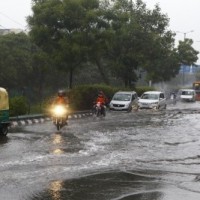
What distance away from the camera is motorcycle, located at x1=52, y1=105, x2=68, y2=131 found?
850 inches

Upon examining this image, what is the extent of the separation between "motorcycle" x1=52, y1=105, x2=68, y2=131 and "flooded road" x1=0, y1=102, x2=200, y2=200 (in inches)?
51.3

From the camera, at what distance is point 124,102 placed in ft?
125

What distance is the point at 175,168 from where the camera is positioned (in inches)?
468

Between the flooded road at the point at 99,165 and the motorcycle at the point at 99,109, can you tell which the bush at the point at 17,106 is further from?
the flooded road at the point at 99,165

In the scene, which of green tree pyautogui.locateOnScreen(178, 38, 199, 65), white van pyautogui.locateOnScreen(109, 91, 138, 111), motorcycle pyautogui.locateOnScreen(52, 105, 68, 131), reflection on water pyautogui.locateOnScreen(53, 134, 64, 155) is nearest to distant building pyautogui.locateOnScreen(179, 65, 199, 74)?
green tree pyautogui.locateOnScreen(178, 38, 199, 65)

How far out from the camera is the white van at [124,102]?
124 feet

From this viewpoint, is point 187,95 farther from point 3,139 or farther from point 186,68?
point 3,139

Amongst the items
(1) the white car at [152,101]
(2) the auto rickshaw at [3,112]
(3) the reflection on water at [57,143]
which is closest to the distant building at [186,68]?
(1) the white car at [152,101]

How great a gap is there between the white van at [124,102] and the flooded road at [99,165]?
56.2ft

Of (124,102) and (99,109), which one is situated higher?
(124,102)

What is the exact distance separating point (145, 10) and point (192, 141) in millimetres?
35192

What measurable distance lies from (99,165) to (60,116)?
982 cm

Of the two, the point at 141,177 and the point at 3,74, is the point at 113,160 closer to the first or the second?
the point at 141,177

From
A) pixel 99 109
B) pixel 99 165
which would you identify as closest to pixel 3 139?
pixel 99 165
